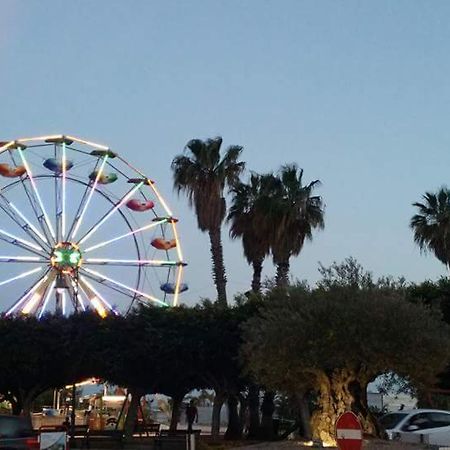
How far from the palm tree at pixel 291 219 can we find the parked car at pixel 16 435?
2227 cm

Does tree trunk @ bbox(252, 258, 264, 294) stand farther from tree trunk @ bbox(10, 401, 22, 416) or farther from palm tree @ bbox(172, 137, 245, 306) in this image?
tree trunk @ bbox(10, 401, 22, 416)

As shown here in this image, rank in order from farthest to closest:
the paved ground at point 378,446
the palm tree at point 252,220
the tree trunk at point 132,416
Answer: the palm tree at point 252,220
the tree trunk at point 132,416
the paved ground at point 378,446

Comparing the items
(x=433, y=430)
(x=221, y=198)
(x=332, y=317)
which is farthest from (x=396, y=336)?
(x=221, y=198)

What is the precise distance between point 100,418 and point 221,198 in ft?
51.2

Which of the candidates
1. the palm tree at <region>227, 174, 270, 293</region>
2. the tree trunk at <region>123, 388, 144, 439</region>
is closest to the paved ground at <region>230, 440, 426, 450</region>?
the tree trunk at <region>123, 388, 144, 439</region>

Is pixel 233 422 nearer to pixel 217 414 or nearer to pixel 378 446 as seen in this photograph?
pixel 217 414

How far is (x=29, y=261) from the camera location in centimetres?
3959

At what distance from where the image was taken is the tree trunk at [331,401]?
70.8 feet

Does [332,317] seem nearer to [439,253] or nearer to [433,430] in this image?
[433,430]

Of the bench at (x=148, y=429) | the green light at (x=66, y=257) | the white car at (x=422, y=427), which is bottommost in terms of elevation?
the white car at (x=422, y=427)

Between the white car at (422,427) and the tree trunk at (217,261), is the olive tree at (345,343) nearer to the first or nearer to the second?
the white car at (422,427)

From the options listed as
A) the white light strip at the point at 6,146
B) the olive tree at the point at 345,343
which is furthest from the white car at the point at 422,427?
the white light strip at the point at 6,146

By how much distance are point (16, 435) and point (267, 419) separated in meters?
19.9

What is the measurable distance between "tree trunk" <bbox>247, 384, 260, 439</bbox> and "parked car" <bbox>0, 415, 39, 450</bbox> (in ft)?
61.5
